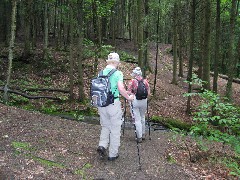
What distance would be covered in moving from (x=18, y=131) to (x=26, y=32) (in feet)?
45.0

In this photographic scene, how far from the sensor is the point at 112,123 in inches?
259

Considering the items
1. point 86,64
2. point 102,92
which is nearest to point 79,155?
point 102,92

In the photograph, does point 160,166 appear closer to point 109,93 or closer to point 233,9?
point 109,93

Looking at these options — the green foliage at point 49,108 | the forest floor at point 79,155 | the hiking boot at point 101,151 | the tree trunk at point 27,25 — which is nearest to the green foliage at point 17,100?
the green foliage at point 49,108

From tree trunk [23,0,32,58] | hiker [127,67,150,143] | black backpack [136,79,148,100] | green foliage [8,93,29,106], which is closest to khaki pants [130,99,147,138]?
hiker [127,67,150,143]

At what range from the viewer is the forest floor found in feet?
19.6

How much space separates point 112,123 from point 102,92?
79cm

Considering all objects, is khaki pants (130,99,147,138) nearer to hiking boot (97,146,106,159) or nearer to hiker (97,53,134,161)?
hiker (97,53,134,161)

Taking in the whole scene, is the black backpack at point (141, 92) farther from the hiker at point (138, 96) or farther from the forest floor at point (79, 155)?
the forest floor at point (79, 155)

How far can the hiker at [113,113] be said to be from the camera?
645 centimetres

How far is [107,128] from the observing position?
6.75 m

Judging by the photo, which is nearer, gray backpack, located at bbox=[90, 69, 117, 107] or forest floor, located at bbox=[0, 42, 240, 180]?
forest floor, located at bbox=[0, 42, 240, 180]

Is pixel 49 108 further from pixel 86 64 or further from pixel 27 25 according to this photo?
pixel 27 25

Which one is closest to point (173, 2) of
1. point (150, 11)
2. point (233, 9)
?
point (150, 11)
